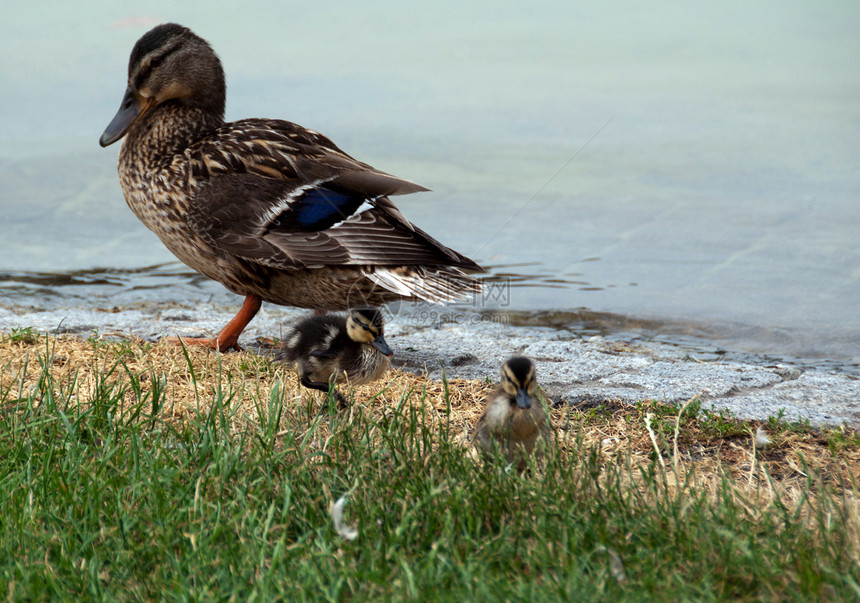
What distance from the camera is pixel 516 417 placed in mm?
3141

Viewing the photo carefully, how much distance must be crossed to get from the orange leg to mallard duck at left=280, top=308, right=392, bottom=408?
868mm

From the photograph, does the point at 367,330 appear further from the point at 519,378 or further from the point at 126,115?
the point at 126,115

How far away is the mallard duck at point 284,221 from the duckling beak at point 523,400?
1523 millimetres

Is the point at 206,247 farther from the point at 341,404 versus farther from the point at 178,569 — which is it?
the point at 178,569

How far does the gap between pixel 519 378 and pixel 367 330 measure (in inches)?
44.4

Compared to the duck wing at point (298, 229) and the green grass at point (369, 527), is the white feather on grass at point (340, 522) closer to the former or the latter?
the green grass at point (369, 527)

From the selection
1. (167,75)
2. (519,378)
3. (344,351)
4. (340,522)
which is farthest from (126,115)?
(340,522)

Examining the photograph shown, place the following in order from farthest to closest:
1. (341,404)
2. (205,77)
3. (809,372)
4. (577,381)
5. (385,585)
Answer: (205,77), (809,372), (577,381), (341,404), (385,585)

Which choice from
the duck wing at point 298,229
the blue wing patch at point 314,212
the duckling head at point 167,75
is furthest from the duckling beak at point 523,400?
the duckling head at point 167,75

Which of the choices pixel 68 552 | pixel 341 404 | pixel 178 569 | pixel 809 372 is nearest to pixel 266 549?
pixel 178 569

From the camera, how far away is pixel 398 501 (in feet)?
8.63

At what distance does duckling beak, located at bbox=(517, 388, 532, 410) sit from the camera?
3067mm

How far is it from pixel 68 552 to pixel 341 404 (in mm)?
1497

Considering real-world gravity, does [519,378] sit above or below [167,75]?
below
